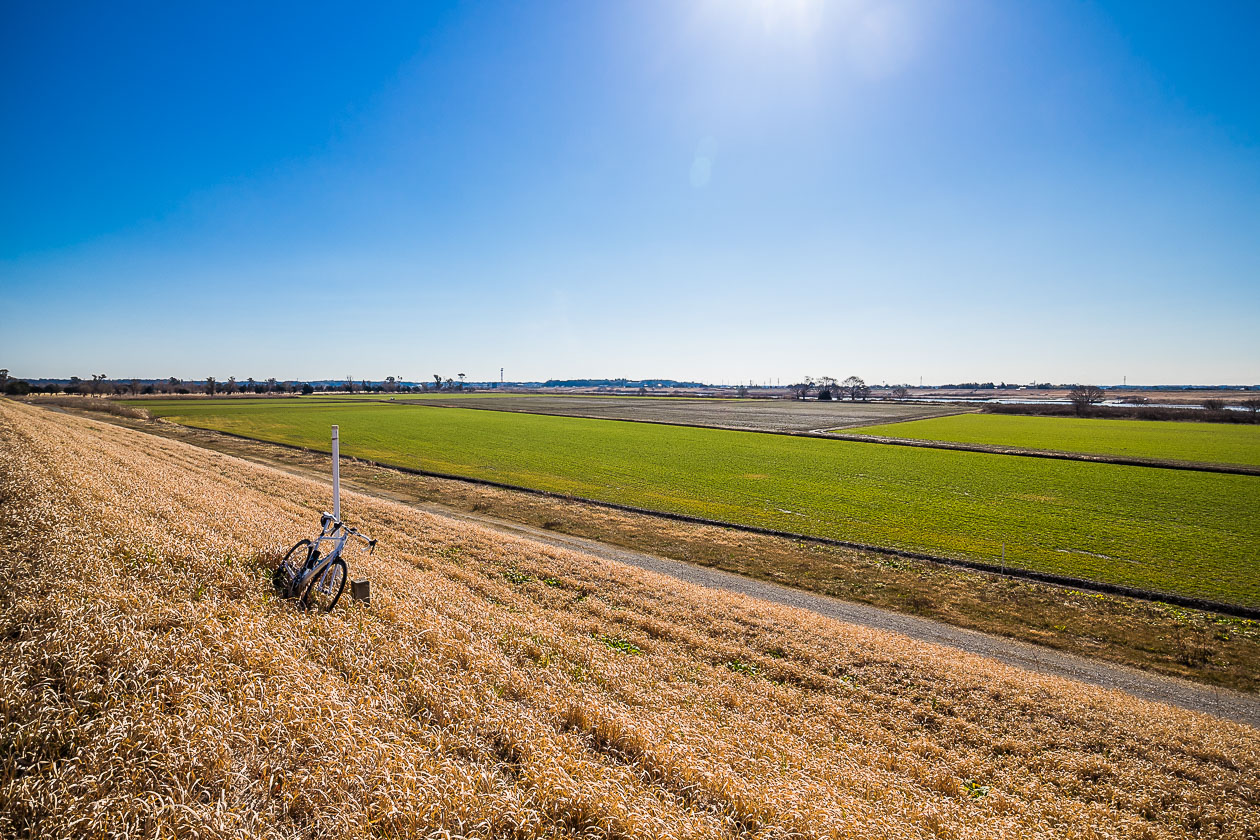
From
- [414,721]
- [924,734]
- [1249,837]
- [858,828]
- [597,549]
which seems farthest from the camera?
[597,549]

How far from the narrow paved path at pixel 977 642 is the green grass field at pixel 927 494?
267 inches

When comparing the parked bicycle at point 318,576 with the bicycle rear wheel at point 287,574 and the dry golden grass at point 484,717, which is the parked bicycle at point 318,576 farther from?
the dry golden grass at point 484,717

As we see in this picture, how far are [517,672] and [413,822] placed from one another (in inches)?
121

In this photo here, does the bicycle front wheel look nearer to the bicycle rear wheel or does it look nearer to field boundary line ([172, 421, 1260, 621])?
the bicycle rear wheel

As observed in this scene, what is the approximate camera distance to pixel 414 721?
539cm

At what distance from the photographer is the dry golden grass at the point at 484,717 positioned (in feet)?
13.5

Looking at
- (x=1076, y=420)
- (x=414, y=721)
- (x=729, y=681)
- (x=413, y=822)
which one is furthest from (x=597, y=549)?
(x=1076, y=420)

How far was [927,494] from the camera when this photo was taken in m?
31.5

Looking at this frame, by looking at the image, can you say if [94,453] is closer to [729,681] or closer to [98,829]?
[98,829]

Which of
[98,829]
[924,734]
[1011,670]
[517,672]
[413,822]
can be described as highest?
[98,829]

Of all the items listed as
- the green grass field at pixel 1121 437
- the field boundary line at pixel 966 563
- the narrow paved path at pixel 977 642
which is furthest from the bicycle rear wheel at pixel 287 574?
the green grass field at pixel 1121 437

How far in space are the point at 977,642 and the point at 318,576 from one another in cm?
1620

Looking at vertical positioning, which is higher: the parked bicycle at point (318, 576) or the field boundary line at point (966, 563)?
the parked bicycle at point (318, 576)

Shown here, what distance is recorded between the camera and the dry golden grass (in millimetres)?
4121
